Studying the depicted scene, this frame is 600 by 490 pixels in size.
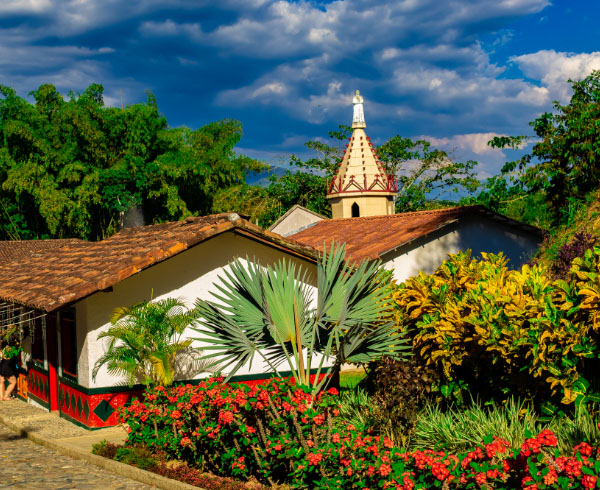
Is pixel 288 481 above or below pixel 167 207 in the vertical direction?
below

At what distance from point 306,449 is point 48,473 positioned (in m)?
4.45

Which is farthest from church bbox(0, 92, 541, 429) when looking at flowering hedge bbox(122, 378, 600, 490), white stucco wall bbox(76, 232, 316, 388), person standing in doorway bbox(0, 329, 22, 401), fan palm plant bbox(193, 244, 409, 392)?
flowering hedge bbox(122, 378, 600, 490)

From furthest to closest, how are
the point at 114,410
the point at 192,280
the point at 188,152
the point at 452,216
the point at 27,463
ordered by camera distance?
the point at 188,152 → the point at 452,216 → the point at 192,280 → the point at 114,410 → the point at 27,463

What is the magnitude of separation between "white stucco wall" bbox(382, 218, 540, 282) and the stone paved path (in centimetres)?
1277

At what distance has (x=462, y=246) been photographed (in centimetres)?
2392

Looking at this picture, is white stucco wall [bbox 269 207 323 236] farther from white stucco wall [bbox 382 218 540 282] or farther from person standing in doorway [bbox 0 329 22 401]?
person standing in doorway [bbox 0 329 22 401]

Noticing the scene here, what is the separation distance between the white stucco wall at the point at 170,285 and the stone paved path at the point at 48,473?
5.53ft

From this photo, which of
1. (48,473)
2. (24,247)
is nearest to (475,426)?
(48,473)

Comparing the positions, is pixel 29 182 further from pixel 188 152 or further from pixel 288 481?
pixel 288 481

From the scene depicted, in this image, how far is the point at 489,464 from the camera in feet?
20.6

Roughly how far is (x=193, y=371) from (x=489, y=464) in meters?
8.43

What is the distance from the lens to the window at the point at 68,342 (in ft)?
45.4

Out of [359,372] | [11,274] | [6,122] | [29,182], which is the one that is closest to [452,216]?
[359,372]

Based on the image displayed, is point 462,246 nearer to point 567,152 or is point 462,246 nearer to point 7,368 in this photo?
point 567,152
